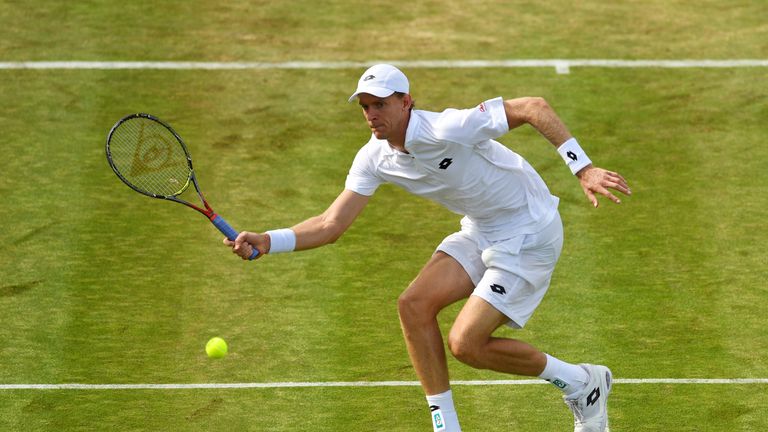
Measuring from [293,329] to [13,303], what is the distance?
215cm

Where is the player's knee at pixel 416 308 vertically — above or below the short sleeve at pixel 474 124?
below

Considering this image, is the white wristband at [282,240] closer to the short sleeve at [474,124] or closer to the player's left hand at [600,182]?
the short sleeve at [474,124]

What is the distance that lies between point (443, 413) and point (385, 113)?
1.85 meters

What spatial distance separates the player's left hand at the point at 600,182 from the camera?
8.90m

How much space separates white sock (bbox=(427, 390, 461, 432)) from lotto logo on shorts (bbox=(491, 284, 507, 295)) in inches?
27.0

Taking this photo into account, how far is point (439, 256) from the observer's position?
388 inches

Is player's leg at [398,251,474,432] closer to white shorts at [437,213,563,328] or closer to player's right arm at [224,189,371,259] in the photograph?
white shorts at [437,213,563,328]

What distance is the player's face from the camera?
926 centimetres

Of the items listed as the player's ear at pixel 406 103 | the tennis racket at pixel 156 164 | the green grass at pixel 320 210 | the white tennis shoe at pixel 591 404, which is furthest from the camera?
the green grass at pixel 320 210

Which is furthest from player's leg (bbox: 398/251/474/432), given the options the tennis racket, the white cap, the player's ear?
the tennis racket

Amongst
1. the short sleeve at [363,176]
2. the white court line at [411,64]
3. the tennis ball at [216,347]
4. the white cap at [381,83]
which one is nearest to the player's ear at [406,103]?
the white cap at [381,83]

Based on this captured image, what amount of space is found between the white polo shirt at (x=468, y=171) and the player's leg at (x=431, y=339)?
0.50 meters

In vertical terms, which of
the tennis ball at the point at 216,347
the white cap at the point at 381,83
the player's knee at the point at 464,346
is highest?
the white cap at the point at 381,83

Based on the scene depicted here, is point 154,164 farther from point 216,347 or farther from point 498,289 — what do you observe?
point 498,289
